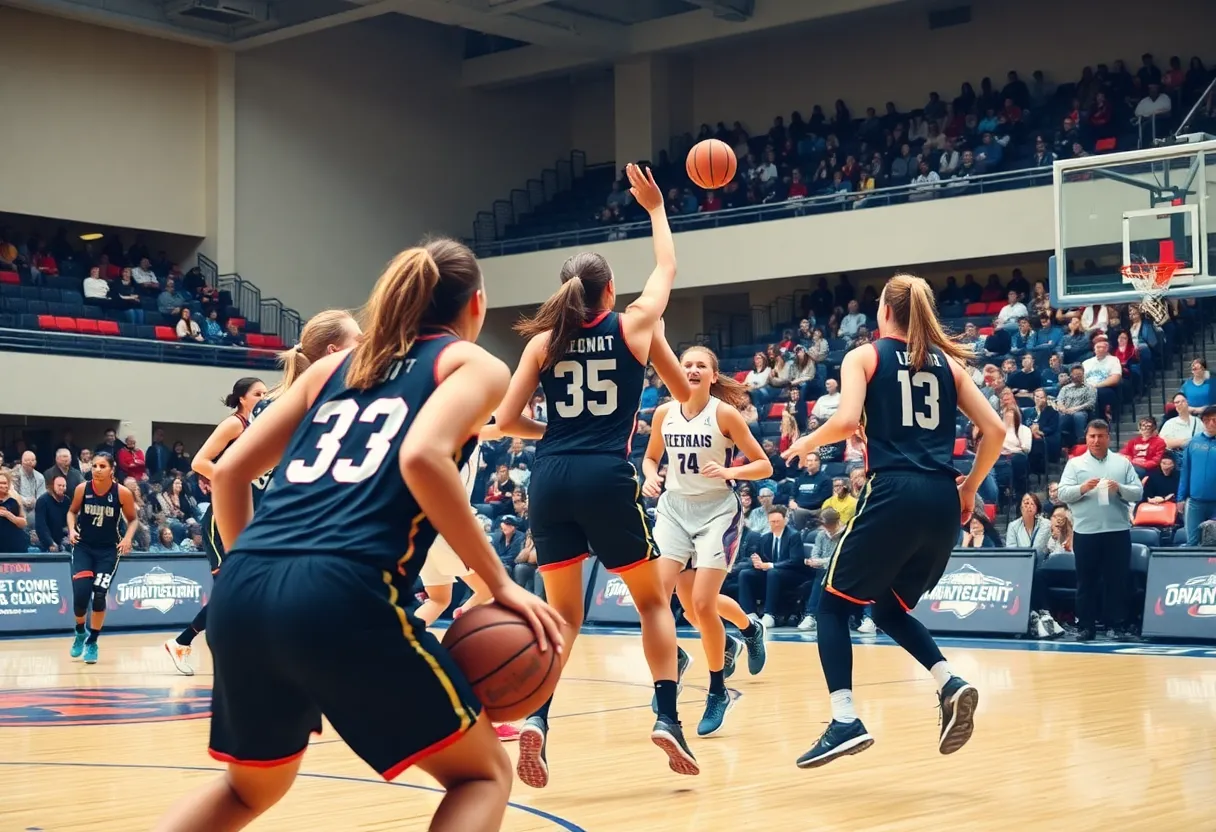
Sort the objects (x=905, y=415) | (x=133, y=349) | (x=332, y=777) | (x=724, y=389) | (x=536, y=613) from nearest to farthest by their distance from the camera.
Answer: (x=536, y=613)
(x=905, y=415)
(x=332, y=777)
(x=724, y=389)
(x=133, y=349)

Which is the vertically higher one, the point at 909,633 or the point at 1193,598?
the point at 909,633

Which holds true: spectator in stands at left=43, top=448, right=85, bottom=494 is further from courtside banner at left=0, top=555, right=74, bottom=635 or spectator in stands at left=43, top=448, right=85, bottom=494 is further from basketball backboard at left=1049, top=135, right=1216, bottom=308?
basketball backboard at left=1049, top=135, right=1216, bottom=308

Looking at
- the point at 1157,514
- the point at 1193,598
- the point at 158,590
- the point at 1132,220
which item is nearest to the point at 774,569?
the point at 1157,514

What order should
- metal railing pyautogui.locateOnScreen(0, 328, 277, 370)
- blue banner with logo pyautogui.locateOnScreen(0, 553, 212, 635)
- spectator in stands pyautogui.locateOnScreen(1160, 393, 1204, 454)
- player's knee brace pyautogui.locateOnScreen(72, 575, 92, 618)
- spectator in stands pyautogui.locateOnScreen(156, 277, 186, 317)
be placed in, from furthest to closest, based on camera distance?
spectator in stands pyautogui.locateOnScreen(156, 277, 186, 317) < metal railing pyautogui.locateOnScreen(0, 328, 277, 370) < blue banner with logo pyautogui.locateOnScreen(0, 553, 212, 635) < spectator in stands pyautogui.locateOnScreen(1160, 393, 1204, 454) < player's knee brace pyautogui.locateOnScreen(72, 575, 92, 618)

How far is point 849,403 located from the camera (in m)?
5.60

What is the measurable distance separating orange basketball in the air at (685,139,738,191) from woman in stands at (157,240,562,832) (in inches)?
241

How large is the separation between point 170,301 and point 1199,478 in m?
17.3

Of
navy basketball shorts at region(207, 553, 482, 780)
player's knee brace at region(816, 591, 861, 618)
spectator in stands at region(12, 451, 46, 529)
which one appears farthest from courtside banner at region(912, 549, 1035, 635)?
spectator in stands at region(12, 451, 46, 529)

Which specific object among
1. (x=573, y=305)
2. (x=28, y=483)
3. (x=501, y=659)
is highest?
(x=573, y=305)

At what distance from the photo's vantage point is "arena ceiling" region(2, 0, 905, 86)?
24.3 meters

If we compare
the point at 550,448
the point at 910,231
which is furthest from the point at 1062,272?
the point at 550,448

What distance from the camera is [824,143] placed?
86.9ft

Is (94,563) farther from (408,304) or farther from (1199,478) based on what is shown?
(408,304)

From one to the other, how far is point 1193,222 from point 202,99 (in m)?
18.5
